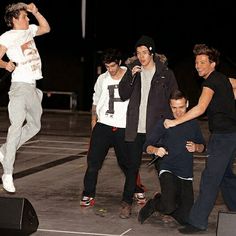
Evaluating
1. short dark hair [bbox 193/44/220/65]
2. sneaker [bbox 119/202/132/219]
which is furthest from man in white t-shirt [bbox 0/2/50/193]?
short dark hair [bbox 193/44/220/65]

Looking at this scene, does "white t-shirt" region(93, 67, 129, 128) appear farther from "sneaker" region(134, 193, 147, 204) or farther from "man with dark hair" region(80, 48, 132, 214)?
"sneaker" region(134, 193, 147, 204)

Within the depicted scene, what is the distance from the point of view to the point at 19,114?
7.99m

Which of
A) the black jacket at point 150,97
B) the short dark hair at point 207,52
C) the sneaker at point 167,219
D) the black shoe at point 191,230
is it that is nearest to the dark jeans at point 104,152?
the black jacket at point 150,97

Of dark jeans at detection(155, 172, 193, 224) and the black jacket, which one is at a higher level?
the black jacket

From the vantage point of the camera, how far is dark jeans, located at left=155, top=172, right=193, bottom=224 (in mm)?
7055

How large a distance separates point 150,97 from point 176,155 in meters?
0.81

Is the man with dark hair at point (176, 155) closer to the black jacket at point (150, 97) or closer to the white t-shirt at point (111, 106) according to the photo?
the black jacket at point (150, 97)

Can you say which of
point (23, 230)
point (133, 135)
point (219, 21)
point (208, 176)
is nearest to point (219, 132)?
point (208, 176)

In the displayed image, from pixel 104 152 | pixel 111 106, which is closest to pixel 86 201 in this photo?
pixel 104 152

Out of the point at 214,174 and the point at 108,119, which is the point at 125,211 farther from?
the point at 214,174

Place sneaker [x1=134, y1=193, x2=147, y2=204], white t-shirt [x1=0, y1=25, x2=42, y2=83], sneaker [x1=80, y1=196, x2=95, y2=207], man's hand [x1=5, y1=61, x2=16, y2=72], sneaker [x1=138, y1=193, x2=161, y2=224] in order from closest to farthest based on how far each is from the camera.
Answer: sneaker [x1=138, y1=193, x2=161, y2=224] → man's hand [x1=5, y1=61, x2=16, y2=72] → white t-shirt [x1=0, y1=25, x2=42, y2=83] → sneaker [x1=80, y1=196, x2=95, y2=207] → sneaker [x1=134, y1=193, x2=147, y2=204]

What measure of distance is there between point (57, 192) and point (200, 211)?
282 centimetres

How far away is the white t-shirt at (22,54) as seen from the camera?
26.0 feet

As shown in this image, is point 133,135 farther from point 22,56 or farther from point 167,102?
point 22,56
